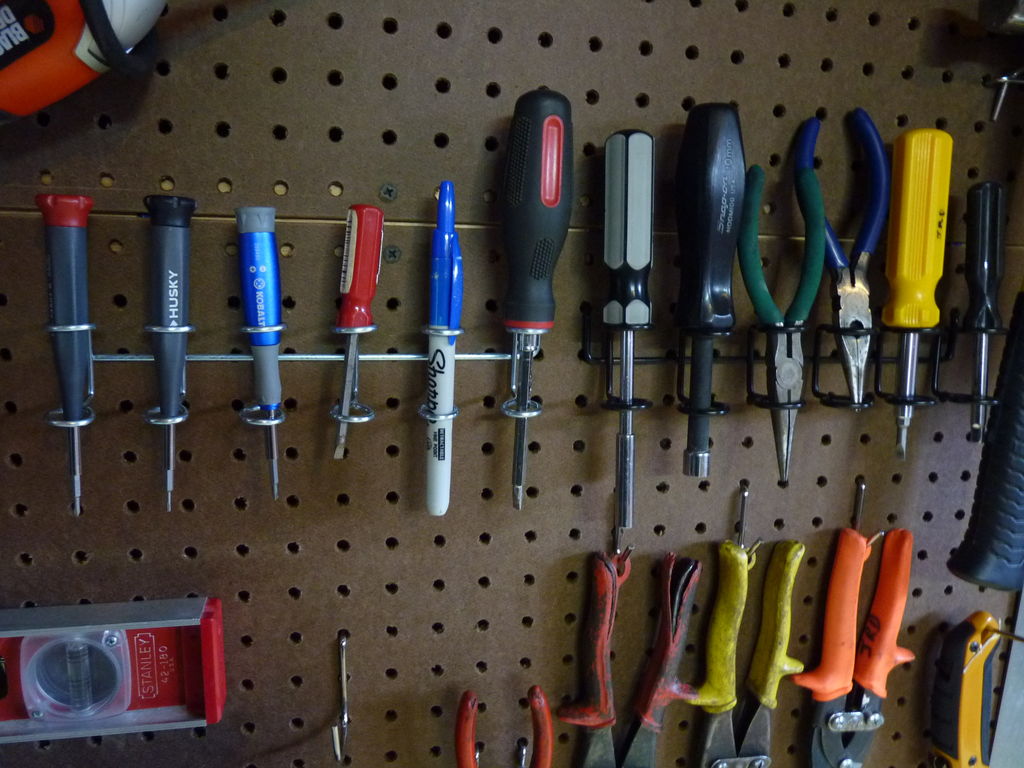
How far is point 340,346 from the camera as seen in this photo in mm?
597

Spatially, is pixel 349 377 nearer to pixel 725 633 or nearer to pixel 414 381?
pixel 414 381

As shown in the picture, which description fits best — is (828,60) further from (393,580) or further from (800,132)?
(393,580)

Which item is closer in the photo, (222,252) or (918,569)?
(222,252)

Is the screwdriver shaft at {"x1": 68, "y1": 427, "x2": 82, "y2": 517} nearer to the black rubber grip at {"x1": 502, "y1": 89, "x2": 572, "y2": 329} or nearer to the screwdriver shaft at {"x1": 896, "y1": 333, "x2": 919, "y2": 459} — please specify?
the black rubber grip at {"x1": 502, "y1": 89, "x2": 572, "y2": 329}

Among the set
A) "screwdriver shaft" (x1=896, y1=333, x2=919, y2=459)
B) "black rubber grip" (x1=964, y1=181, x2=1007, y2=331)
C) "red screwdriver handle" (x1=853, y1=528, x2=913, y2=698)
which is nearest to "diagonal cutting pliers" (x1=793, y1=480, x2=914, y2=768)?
"red screwdriver handle" (x1=853, y1=528, x2=913, y2=698)

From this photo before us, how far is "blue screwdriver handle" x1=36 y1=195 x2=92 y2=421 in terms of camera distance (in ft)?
1.66

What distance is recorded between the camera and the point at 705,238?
0.56m

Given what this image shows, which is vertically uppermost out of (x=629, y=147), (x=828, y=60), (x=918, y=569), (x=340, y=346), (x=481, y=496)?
(x=828, y=60)

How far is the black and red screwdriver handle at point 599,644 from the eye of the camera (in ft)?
2.12

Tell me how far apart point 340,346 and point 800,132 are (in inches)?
19.2

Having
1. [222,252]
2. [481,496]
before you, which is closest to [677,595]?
[481,496]

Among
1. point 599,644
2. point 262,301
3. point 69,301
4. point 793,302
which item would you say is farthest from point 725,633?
point 69,301

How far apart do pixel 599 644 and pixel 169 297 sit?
50 cm

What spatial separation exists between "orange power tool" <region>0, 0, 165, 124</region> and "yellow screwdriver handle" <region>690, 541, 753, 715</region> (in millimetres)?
690
